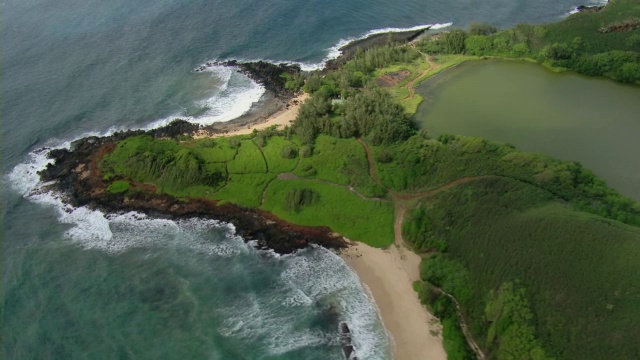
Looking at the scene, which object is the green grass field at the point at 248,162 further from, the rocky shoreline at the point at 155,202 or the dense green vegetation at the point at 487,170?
the dense green vegetation at the point at 487,170

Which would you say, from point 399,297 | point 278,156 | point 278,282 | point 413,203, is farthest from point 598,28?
point 278,282

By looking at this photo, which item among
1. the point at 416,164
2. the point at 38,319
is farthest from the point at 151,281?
the point at 416,164

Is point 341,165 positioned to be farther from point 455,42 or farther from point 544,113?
point 455,42

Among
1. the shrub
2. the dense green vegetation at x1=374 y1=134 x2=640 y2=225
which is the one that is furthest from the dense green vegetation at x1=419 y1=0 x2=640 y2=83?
the shrub

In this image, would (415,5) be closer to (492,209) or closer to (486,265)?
(492,209)

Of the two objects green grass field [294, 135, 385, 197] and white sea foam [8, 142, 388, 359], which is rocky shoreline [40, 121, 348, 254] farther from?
green grass field [294, 135, 385, 197]

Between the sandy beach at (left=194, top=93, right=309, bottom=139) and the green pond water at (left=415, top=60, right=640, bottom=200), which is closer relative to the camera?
the green pond water at (left=415, top=60, right=640, bottom=200)
